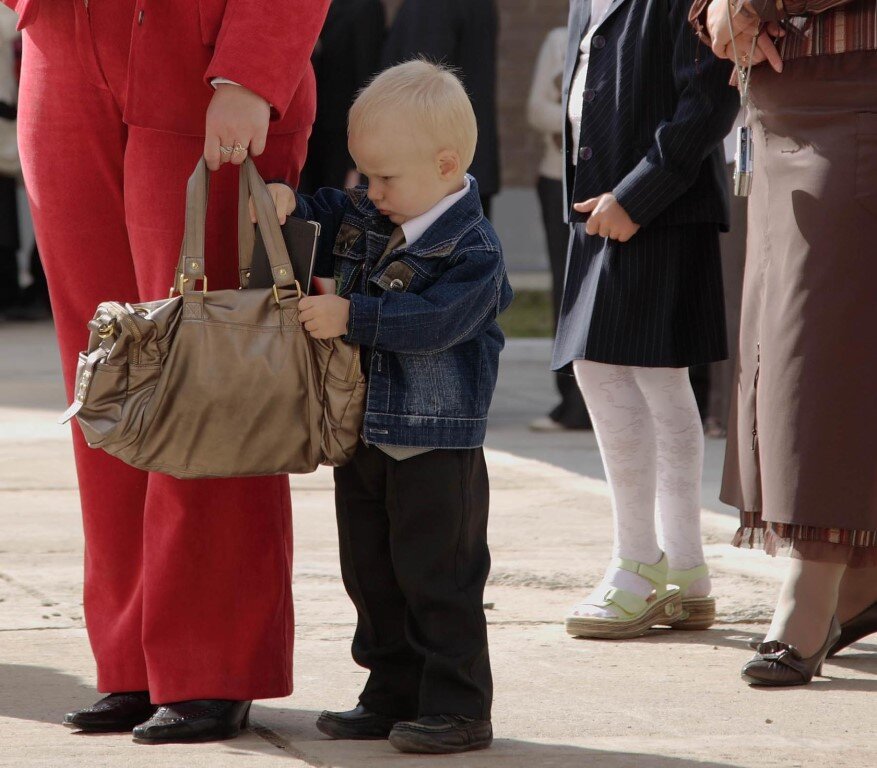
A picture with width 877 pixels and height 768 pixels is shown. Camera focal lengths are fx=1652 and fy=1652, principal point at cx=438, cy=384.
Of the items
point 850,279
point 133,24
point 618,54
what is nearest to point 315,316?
point 133,24

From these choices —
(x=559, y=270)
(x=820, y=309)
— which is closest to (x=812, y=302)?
(x=820, y=309)

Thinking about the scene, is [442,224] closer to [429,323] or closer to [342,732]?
[429,323]

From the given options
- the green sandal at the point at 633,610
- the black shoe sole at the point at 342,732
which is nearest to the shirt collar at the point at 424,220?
the black shoe sole at the point at 342,732

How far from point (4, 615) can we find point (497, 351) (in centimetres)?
155

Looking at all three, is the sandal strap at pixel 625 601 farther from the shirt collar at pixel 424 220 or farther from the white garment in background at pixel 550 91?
the white garment in background at pixel 550 91

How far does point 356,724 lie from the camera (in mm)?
2928

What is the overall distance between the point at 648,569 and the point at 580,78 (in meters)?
Result: 1.17

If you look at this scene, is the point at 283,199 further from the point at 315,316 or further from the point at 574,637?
the point at 574,637

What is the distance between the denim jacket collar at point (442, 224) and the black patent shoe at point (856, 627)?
134 cm

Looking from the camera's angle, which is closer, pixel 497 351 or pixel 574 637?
pixel 497 351

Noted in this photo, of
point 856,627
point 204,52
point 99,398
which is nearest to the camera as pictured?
point 99,398

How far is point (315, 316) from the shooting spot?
106 inches

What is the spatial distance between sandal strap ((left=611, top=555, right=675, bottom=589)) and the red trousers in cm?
111

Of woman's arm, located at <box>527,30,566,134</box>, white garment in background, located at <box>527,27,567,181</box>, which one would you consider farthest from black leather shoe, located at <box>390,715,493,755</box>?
woman's arm, located at <box>527,30,566,134</box>
